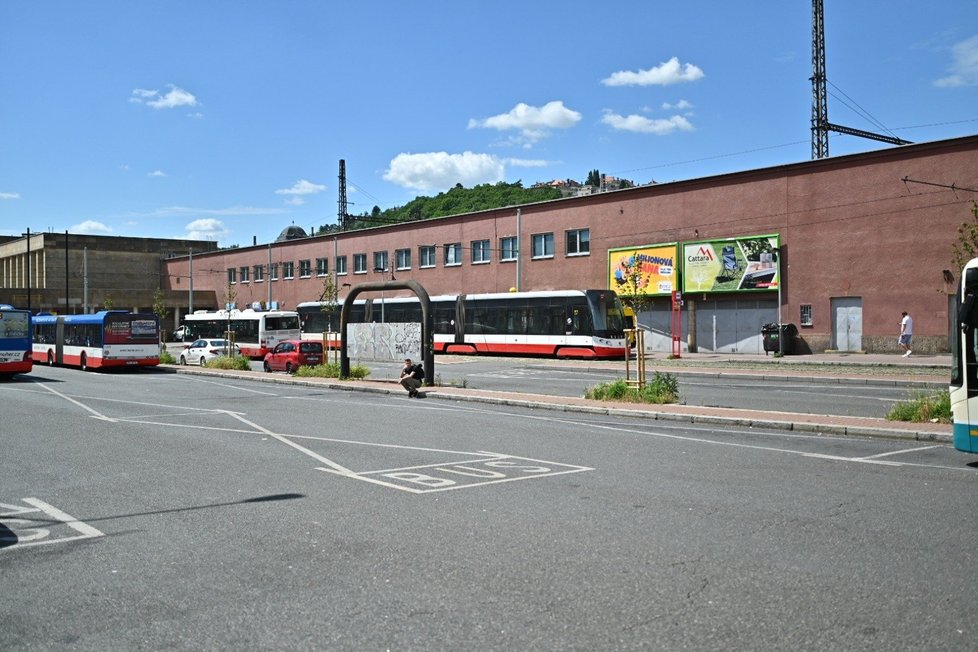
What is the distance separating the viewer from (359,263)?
69250 mm

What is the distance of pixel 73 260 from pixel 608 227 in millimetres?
67931

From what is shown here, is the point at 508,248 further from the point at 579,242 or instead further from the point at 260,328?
the point at 260,328

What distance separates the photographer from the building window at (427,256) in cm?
6231

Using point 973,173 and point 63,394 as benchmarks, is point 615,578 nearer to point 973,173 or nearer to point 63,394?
point 63,394

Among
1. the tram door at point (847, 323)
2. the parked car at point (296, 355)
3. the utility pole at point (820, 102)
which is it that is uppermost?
the utility pole at point (820, 102)

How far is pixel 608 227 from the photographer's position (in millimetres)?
49812

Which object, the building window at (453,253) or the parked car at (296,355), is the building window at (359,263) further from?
the parked car at (296,355)

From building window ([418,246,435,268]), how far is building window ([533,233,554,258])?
10.3 meters

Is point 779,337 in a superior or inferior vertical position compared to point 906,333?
inferior

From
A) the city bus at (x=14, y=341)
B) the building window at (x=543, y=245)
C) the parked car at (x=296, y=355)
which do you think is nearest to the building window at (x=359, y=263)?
the building window at (x=543, y=245)

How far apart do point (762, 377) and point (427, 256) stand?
122 feet

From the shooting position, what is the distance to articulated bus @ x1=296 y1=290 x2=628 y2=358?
40.1m

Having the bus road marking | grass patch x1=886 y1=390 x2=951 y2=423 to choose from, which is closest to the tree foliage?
grass patch x1=886 y1=390 x2=951 y2=423

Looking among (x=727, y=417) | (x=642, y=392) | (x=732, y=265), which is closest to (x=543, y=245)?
(x=732, y=265)
